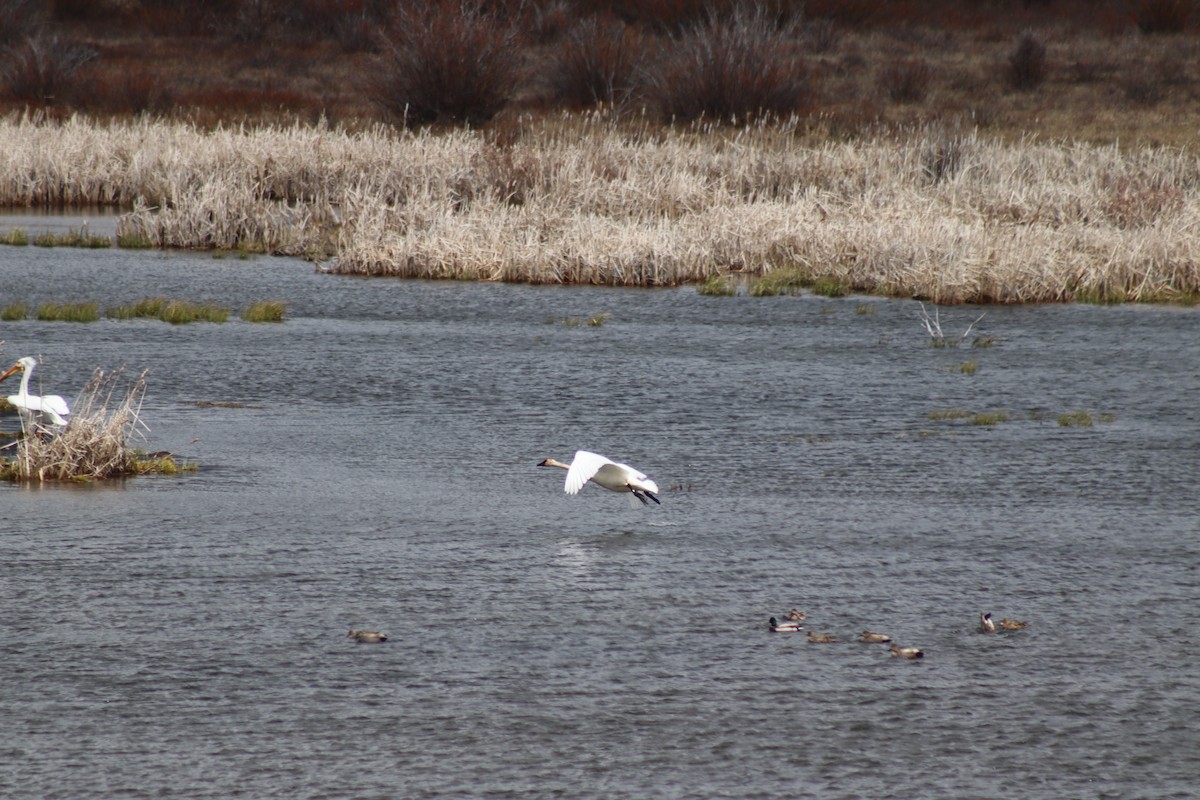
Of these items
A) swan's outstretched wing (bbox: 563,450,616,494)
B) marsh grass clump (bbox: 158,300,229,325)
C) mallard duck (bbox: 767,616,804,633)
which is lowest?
mallard duck (bbox: 767,616,804,633)

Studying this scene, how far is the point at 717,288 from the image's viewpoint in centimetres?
1816

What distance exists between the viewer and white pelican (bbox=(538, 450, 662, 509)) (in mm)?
8195

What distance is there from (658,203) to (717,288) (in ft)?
12.0

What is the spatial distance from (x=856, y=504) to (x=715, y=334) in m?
6.51

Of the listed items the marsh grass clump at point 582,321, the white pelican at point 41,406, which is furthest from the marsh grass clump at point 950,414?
the white pelican at point 41,406

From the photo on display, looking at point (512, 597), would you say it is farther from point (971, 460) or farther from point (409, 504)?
point (971, 460)

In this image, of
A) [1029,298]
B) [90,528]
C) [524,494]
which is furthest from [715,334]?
[90,528]

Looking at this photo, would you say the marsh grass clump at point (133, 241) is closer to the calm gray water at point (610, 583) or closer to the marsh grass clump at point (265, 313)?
the marsh grass clump at point (265, 313)

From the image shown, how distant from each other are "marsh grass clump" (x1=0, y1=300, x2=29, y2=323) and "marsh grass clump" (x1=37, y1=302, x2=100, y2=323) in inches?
5.6

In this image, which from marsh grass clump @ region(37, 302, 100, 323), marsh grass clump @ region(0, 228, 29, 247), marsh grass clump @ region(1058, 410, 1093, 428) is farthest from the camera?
marsh grass clump @ region(0, 228, 29, 247)

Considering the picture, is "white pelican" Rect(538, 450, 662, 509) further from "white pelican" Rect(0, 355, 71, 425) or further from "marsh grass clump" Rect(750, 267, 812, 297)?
"marsh grass clump" Rect(750, 267, 812, 297)

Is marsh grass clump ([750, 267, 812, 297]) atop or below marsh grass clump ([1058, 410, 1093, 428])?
atop

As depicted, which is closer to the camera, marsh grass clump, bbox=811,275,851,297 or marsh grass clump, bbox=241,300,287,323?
marsh grass clump, bbox=241,300,287,323

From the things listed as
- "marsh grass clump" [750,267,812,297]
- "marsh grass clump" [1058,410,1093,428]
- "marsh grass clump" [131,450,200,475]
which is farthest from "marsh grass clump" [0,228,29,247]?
"marsh grass clump" [1058,410,1093,428]
